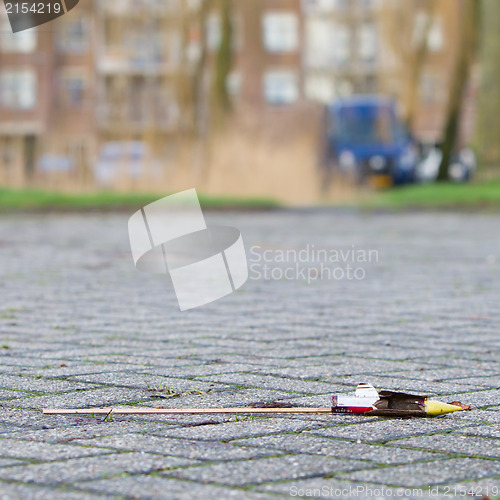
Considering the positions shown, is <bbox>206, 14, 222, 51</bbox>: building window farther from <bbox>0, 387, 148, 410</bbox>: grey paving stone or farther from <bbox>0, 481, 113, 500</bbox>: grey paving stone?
<bbox>0, 481, 113, 500</bbox>: grey paving stone

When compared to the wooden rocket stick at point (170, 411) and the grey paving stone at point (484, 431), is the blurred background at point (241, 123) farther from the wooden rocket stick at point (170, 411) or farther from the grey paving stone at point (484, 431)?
the grey paving stone at point (484, 431)

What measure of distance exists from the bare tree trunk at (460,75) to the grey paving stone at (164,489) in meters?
19.4

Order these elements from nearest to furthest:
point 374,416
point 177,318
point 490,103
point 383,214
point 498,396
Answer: point 374,416
point 498,396
point 177,318
point 383,214
point 490,103

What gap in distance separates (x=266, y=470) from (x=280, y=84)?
59.1 metres

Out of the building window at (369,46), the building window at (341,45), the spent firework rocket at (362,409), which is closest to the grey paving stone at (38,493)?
the spent firework rocket at (362,409)

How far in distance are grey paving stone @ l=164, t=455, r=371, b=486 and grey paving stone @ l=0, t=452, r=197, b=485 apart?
0.29 feet

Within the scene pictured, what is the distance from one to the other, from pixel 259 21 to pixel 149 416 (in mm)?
20242

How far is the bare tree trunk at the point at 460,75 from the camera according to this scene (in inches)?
824

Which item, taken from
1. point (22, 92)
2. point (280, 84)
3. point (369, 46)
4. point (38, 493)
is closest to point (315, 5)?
point (369, 46)

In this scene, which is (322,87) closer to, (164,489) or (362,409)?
(362,409)

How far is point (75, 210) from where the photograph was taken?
59.2 feet

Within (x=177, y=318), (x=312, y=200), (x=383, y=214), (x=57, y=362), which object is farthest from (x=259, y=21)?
(x=57, y=362)

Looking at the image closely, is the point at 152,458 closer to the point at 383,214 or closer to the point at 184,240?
the point at 184,240

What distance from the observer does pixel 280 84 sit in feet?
200
